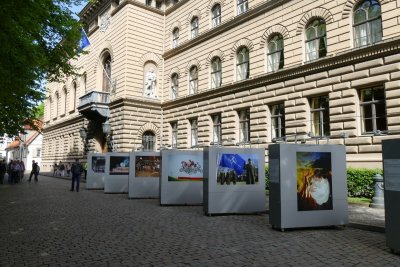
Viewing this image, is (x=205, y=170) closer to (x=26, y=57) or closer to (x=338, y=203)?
(x=338, y=203)

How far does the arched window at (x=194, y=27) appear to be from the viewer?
28641 mm

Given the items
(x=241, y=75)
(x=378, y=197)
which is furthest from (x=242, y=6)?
(x=378, y=197)

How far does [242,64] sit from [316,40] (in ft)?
19.1

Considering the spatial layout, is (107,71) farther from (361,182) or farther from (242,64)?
(361,182)

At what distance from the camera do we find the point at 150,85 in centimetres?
3142

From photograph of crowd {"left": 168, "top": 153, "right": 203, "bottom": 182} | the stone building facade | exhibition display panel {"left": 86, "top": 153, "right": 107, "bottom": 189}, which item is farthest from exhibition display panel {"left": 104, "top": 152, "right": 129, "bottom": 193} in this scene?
photograph of crowd {"left": 168, "top": 153, "right": 203, "bottom": 182}

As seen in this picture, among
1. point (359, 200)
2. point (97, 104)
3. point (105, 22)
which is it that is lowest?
point (359, 200)

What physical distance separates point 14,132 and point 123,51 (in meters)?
11.7

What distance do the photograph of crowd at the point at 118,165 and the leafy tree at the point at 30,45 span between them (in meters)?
5.24

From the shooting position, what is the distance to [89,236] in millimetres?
8719

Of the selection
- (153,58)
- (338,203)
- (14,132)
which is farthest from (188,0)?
(338,203)

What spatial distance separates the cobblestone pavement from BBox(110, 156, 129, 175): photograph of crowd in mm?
8920

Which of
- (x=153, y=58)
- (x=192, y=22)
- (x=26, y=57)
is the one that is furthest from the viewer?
(x=153, y=58)

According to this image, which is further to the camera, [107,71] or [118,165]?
[107,71]
